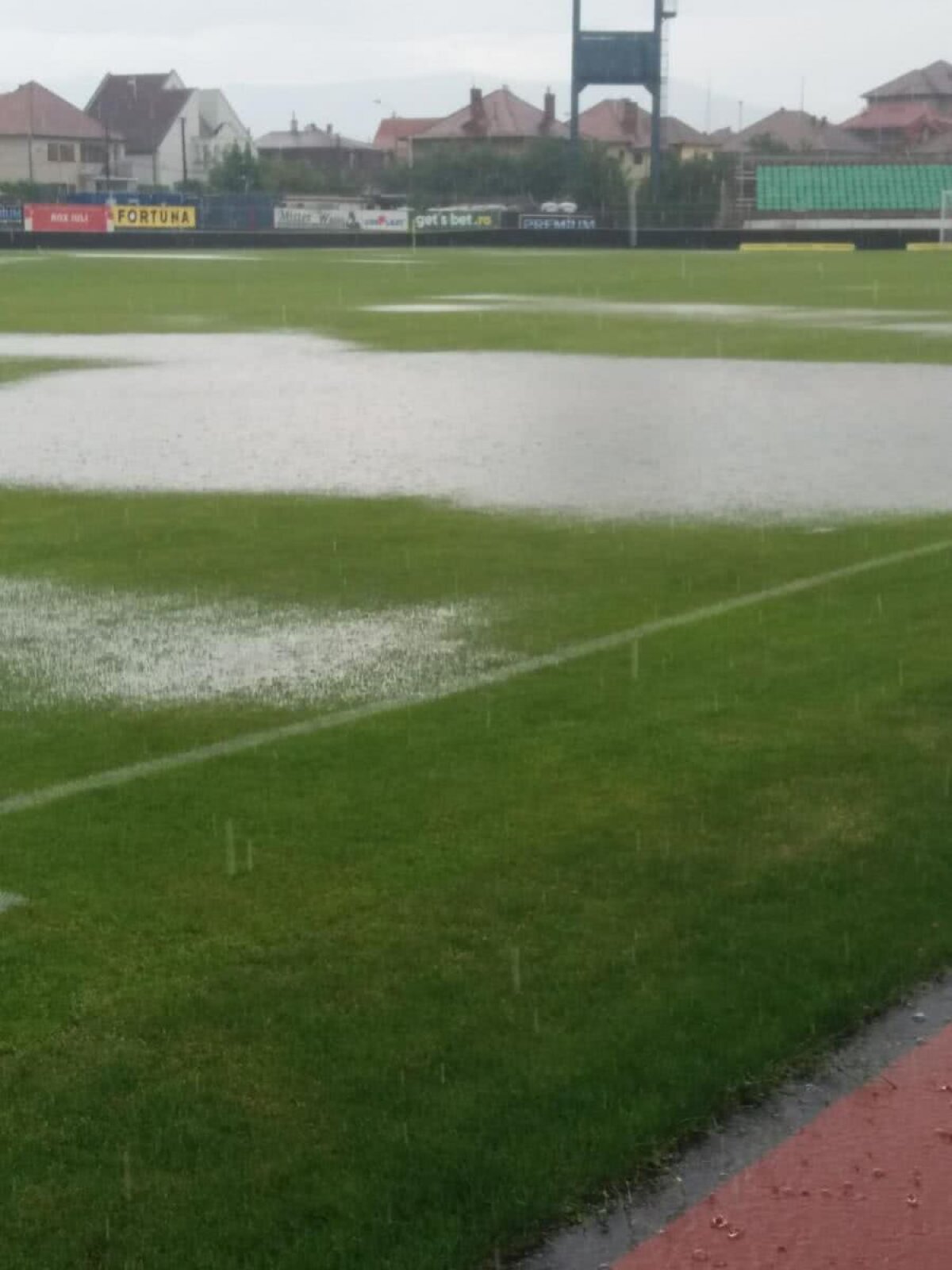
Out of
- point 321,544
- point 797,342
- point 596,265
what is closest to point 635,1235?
point 321,544

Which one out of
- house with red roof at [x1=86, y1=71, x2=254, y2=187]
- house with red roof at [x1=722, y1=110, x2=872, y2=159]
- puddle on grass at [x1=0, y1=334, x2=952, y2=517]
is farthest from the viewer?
house with red roof at [x1=722, y1=110, x2=872, y2=159]

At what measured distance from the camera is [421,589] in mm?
10375

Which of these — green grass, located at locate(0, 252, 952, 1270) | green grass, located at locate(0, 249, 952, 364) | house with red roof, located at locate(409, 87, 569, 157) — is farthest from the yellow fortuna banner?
green grass, located at locate(0, 252, 952, 1270)

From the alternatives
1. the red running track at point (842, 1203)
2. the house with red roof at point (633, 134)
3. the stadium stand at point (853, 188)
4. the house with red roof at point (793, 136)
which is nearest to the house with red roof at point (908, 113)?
the house with red roof at point (793, 136)

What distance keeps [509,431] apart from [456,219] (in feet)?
228

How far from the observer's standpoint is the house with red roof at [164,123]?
13400cm

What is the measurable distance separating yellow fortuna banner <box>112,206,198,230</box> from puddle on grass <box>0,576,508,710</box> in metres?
70.8

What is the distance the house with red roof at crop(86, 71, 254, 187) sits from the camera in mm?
134000

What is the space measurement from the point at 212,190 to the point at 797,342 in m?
86.2

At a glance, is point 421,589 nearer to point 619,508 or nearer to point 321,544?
point 321,544

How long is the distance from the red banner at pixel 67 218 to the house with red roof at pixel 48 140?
44.7 meters

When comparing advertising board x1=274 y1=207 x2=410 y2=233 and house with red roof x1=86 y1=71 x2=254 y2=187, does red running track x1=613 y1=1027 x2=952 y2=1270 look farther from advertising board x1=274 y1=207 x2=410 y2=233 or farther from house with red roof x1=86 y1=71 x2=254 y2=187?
house with red roof x1=86 y1=71 x2=254 y2=187

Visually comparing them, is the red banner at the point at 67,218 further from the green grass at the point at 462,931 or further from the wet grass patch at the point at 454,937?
the wet grass patch at the point at 454,937

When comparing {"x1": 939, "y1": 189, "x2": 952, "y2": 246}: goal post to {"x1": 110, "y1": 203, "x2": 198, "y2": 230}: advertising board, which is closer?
{"x1": 939, "y1": 189, "x2": 952, "y2": 246}: goal post
